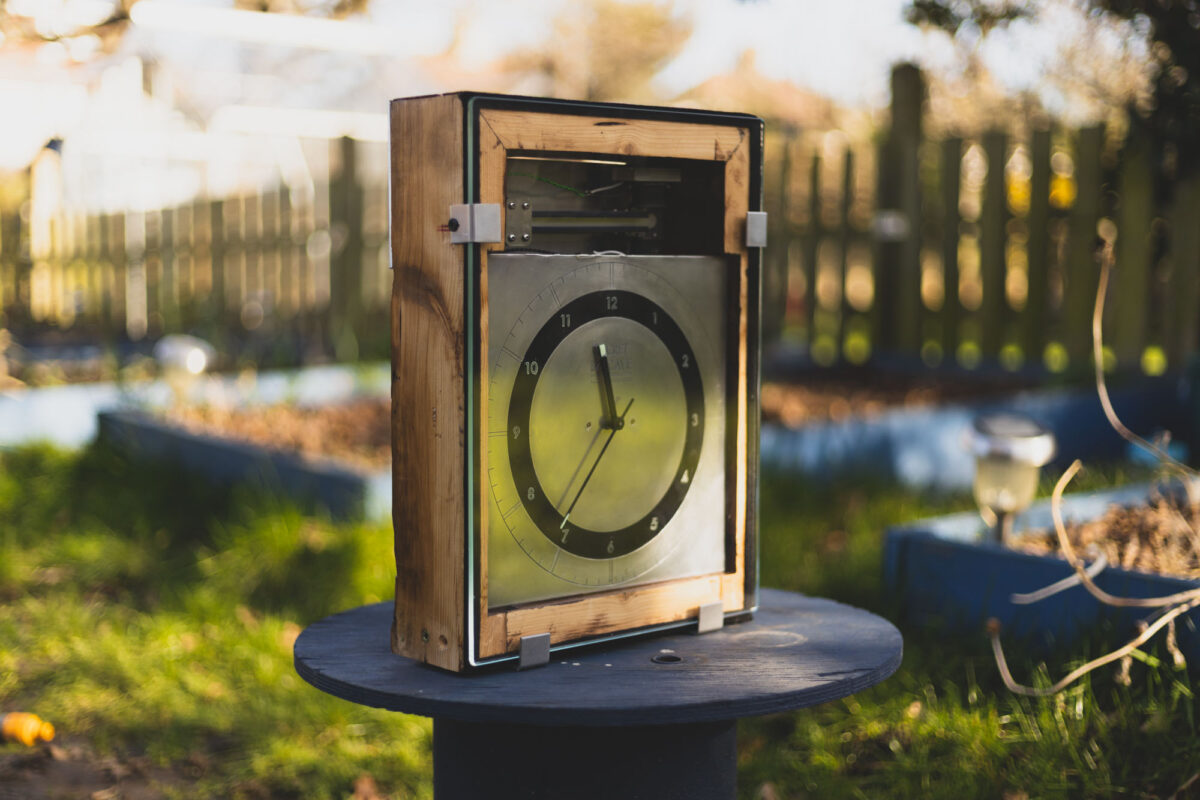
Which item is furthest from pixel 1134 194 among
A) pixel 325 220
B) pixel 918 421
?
pixel 325 220

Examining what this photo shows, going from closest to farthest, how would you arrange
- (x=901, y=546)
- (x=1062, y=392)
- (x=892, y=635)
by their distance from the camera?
(x=892, y=635) < (x=901, y=546) < (x=1062, y=392)

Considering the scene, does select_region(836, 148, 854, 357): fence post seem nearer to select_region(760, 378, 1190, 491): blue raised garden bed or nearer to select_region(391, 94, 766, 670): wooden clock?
select_region(760, 378, 1190, 491): blue raised garden bed

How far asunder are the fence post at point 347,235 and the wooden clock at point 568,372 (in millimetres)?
7746

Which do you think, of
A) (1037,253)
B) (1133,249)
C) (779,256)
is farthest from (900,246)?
(1133,249)

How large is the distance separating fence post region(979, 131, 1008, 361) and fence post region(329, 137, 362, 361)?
15.0ft

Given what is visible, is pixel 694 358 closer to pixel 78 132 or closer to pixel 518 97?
pixel 518 97

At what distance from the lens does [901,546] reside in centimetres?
384

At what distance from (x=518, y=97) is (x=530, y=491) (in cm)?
57

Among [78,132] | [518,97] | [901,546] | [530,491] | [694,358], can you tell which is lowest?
[901,546]

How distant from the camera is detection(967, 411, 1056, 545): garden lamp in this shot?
12.2 feet

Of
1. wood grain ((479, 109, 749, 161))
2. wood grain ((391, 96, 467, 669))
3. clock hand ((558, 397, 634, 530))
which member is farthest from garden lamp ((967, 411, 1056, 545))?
wood grain ((391, 96, 467, 669))

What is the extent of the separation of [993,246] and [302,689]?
606cm

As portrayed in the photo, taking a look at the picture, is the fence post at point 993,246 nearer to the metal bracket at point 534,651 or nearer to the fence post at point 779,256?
the fence post at point 779,256

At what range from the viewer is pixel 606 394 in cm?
196
